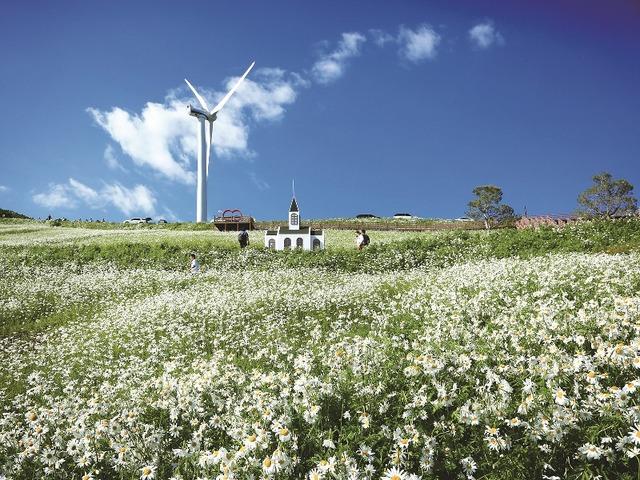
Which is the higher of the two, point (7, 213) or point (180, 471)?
point (7, 213)

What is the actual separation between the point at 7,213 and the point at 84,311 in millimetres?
95648

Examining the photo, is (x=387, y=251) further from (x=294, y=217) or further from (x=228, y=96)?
(x=228, y=96)

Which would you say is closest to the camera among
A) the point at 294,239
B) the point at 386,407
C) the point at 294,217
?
the point at 386,407

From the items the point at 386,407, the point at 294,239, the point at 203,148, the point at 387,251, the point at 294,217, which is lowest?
the point at 386,407

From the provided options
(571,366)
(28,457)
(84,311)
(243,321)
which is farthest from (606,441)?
(84,311)

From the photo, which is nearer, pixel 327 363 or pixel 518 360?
pixel 518 360

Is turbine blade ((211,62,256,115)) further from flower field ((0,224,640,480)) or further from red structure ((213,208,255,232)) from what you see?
flower field ((0,224,640,480))

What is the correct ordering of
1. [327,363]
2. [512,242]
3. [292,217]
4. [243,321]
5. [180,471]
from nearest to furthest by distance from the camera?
[180,471]
[327,363]
[243,321]
[512,242]
[292,217]

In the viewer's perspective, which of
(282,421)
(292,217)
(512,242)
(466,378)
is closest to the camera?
(282,421)

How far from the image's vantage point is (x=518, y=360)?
19.7 feet

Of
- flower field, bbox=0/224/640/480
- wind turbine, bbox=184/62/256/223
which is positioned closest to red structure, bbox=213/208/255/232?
wind turbine, bbox=184/62/256/223

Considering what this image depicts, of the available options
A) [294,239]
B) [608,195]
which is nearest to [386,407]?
[294,239]

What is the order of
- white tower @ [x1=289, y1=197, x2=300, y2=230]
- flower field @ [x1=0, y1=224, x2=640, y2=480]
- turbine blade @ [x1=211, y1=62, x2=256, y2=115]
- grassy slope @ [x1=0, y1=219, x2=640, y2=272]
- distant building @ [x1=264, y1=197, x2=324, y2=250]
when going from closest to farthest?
1. flower field @ [x1=0, y1=224, x2=640, y2=480]
2. grassy slope @ [x1=0, y1=219, x2=640, y2=272]
3. distant building @ [x1=264, y1=197, x2=324, y2=250]
4. white tower @ [x1=289, y1=197, x2=300, y2=230]
5. turbine blade @ [x1=211, y1=62, x2=256, y2=115]

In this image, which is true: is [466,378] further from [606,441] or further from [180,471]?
[180,471]
